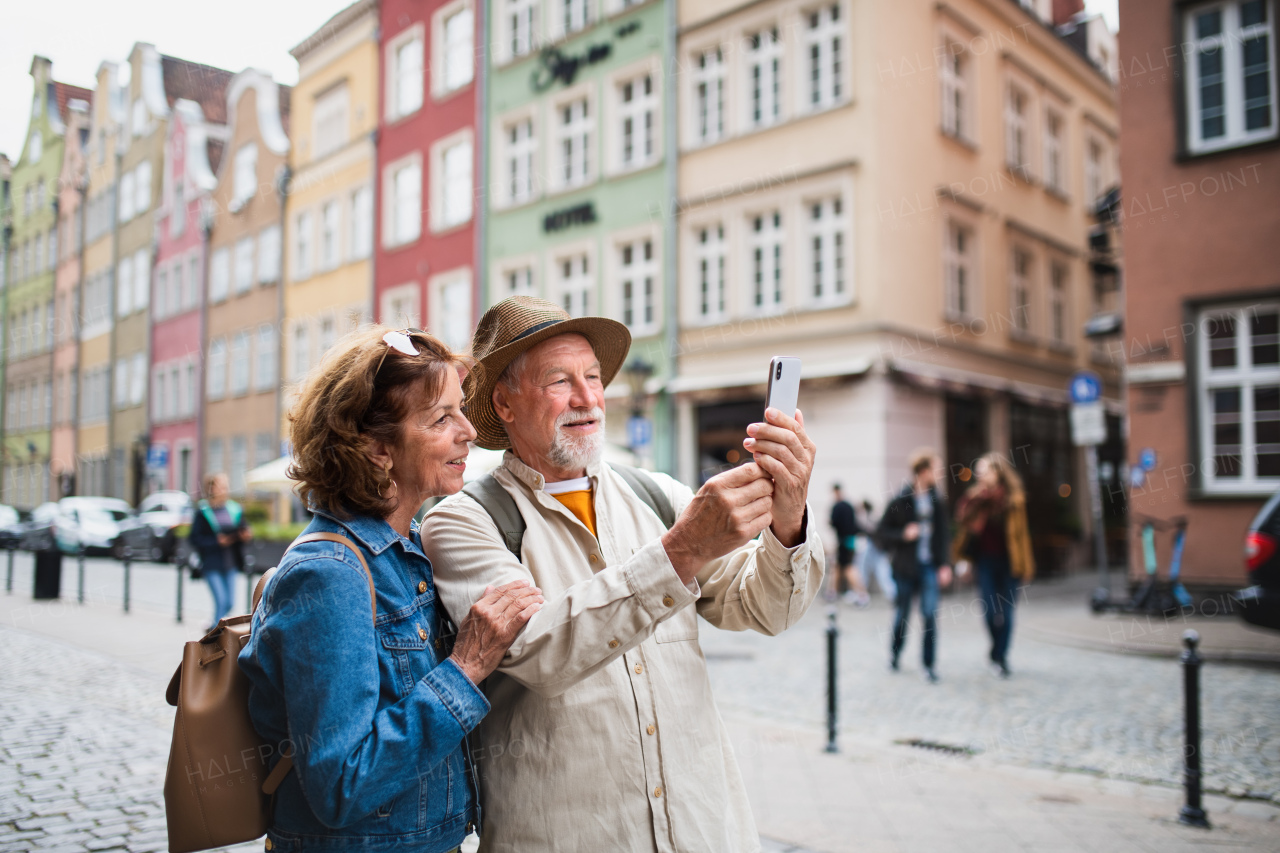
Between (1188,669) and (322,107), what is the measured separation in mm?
29032

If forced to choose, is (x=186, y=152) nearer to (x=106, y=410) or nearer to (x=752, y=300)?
(x=106, y=410)

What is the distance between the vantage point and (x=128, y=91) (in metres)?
36.1

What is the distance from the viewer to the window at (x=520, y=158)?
22.6 m

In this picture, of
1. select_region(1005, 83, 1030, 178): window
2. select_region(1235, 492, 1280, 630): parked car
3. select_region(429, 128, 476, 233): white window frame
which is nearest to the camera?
select_region(1235, 492, 1280, 630): parked car

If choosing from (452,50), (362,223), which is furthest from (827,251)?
(362,223)

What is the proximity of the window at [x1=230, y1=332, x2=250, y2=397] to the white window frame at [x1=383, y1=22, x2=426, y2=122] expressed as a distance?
9768 mm

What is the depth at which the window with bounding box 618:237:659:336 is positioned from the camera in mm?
20016

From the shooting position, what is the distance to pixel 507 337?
2258 mm

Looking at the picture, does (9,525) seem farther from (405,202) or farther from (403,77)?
(403,77)

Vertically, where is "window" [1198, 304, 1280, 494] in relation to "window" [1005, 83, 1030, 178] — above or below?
below

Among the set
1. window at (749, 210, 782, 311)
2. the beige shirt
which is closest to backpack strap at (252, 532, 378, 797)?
the beige shirt

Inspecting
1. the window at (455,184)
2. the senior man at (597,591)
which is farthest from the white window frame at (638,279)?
the senior man at (597,591)

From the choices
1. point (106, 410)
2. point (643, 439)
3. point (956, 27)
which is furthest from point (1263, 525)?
point (106, 410)

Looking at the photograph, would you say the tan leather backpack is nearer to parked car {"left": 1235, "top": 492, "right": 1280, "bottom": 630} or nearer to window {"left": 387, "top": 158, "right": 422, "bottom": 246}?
parked car {"left": 1235, "top": 492, "right": 1280, "bottom": 630}
